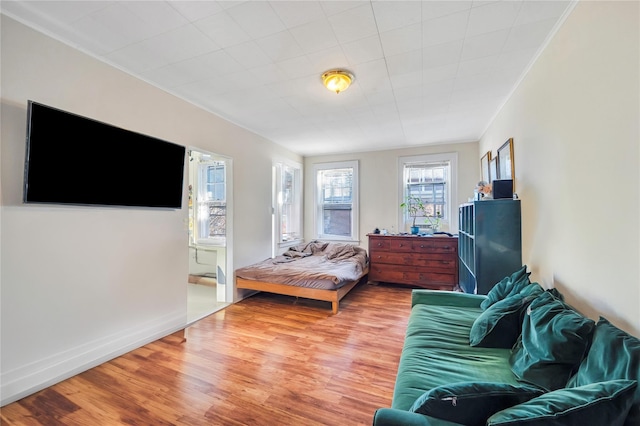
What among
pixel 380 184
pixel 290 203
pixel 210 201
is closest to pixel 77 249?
pixel 210 201

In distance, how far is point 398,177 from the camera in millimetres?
5168

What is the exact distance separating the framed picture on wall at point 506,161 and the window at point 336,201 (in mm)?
2640

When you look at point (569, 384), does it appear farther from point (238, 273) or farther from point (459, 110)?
point (238, 273)

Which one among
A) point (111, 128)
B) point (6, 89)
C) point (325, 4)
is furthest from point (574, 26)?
point (6, 89)

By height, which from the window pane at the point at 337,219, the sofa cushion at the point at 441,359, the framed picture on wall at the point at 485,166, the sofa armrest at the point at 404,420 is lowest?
the sofa cushion at the point at 441,359

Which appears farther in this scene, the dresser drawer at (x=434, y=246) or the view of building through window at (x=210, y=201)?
the view of building through window at (x=210, y=201)

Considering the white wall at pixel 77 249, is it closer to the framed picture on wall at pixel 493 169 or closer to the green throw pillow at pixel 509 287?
the green throw pillow at pixel 509 287

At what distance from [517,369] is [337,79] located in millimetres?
2451

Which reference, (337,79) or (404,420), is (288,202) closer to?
(337,79)

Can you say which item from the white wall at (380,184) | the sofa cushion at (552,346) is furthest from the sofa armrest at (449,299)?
the white wall at (380,184)

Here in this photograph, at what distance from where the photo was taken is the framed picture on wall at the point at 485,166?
3887mm

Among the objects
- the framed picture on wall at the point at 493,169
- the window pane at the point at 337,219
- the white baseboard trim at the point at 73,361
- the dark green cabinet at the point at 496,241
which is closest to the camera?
the white baseboard trim at the point at 73,361

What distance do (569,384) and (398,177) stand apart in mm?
4286

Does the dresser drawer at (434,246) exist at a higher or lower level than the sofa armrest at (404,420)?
higher
